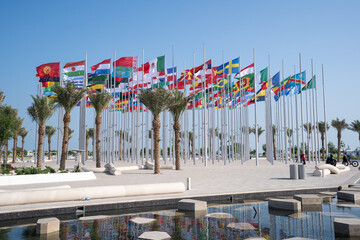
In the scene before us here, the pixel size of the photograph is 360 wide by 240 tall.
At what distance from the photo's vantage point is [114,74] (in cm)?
3697

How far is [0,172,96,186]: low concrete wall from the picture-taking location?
1617 cm

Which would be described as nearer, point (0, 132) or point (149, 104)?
point (0, 132)

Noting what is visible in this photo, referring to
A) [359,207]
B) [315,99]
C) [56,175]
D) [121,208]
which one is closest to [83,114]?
[56,175]

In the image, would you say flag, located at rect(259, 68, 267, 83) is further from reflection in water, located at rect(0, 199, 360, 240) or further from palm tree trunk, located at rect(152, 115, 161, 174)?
reflection in water, located at rect(0, 199, 360, 240)

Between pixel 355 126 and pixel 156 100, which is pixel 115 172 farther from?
pixel 355 126

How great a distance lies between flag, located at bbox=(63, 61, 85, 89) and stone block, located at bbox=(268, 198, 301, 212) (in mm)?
32692

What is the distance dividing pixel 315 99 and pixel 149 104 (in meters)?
23.0

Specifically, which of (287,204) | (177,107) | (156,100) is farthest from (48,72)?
(287,204)

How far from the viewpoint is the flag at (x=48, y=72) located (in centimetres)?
3844

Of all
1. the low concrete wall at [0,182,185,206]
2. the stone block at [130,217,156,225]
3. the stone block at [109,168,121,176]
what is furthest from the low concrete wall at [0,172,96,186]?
the stone block at [130,217,156,225]

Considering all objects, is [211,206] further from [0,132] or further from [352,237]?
[0,132]

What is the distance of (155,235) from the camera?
6336mm

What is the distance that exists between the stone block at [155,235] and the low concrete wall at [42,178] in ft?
41.7

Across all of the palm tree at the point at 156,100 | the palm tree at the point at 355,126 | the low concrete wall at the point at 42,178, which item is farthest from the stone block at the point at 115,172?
the palm tree at the point at 355,126
